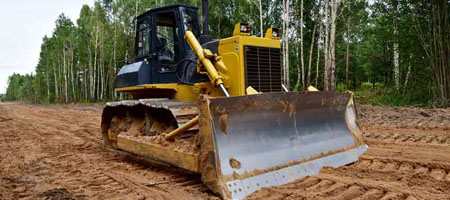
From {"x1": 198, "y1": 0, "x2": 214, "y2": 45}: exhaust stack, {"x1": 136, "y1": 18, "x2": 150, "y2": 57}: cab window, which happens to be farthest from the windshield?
{"x1": 136, "y1": 18, "x2": 150, "y2": 57}: cab window

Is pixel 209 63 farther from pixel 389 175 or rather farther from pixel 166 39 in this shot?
pixel 389 175

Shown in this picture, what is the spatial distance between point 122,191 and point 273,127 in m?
1.85

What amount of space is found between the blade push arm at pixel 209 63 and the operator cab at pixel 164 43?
43cm

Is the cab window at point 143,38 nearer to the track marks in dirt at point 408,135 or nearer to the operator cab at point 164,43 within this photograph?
the operator cab at point 164,43

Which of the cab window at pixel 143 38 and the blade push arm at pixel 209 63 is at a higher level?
the cab window at pixel 143 38

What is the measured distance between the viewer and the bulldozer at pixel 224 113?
366cm

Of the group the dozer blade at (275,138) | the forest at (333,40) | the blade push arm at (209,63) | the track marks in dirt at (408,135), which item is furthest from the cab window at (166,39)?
the track marks in dirt at (408,135)

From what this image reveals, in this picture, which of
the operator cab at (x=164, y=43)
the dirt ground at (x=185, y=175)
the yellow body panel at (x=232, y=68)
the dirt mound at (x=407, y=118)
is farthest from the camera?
the dirt mound at (x=407, y=118)

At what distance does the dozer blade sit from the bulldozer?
11 mm

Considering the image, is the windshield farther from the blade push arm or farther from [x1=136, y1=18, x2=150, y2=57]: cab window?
[x1=136, y1=18, x2=150, y2=57]: cab window

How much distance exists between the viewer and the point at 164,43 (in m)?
6.14

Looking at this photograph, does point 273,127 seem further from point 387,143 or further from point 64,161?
point 64,161

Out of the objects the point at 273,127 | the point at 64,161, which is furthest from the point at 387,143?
the point at 64,161

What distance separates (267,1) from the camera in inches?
944
